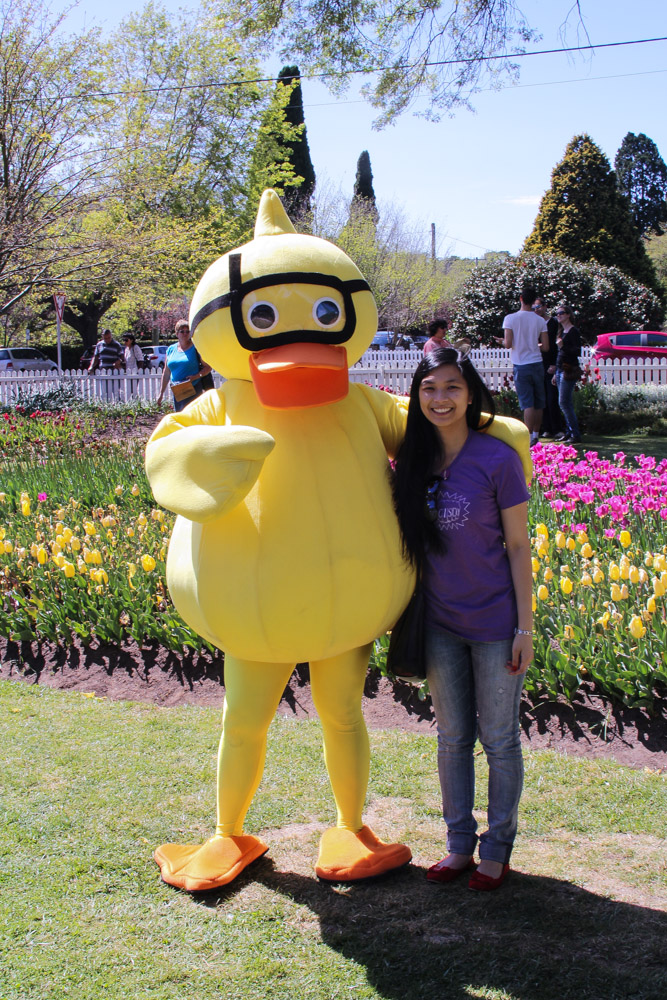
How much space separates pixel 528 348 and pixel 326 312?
762 cm

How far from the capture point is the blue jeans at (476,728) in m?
2.46

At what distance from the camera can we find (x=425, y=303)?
31.3m


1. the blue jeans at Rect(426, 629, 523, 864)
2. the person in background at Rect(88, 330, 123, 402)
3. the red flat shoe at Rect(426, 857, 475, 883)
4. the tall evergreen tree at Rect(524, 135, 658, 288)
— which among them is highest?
the tall evergreen tree at Rect(524, 135, 658, 288)

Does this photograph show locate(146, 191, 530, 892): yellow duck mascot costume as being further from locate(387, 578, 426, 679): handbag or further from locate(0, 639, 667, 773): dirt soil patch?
locate(0, 639, 667, 773): dirt soil patch

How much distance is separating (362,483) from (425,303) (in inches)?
1178

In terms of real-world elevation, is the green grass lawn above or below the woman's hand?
below

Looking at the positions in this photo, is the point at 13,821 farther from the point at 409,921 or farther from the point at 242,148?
the point at 242,148

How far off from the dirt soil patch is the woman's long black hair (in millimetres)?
1470

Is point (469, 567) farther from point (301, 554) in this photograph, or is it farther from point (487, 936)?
point (487, 936)

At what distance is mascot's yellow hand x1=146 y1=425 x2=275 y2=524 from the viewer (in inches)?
86.5

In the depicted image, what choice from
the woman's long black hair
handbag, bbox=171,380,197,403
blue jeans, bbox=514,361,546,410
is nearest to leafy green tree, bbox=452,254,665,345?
blue jeans, bbox=514,361,546,410

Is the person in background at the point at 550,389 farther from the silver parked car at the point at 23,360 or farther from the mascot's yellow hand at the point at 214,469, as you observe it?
the silver parked car at the point at 23,360

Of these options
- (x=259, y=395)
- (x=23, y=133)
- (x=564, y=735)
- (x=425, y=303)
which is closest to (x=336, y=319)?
(x=259, y=395)

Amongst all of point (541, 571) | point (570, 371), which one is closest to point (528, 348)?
point (570, 371)
